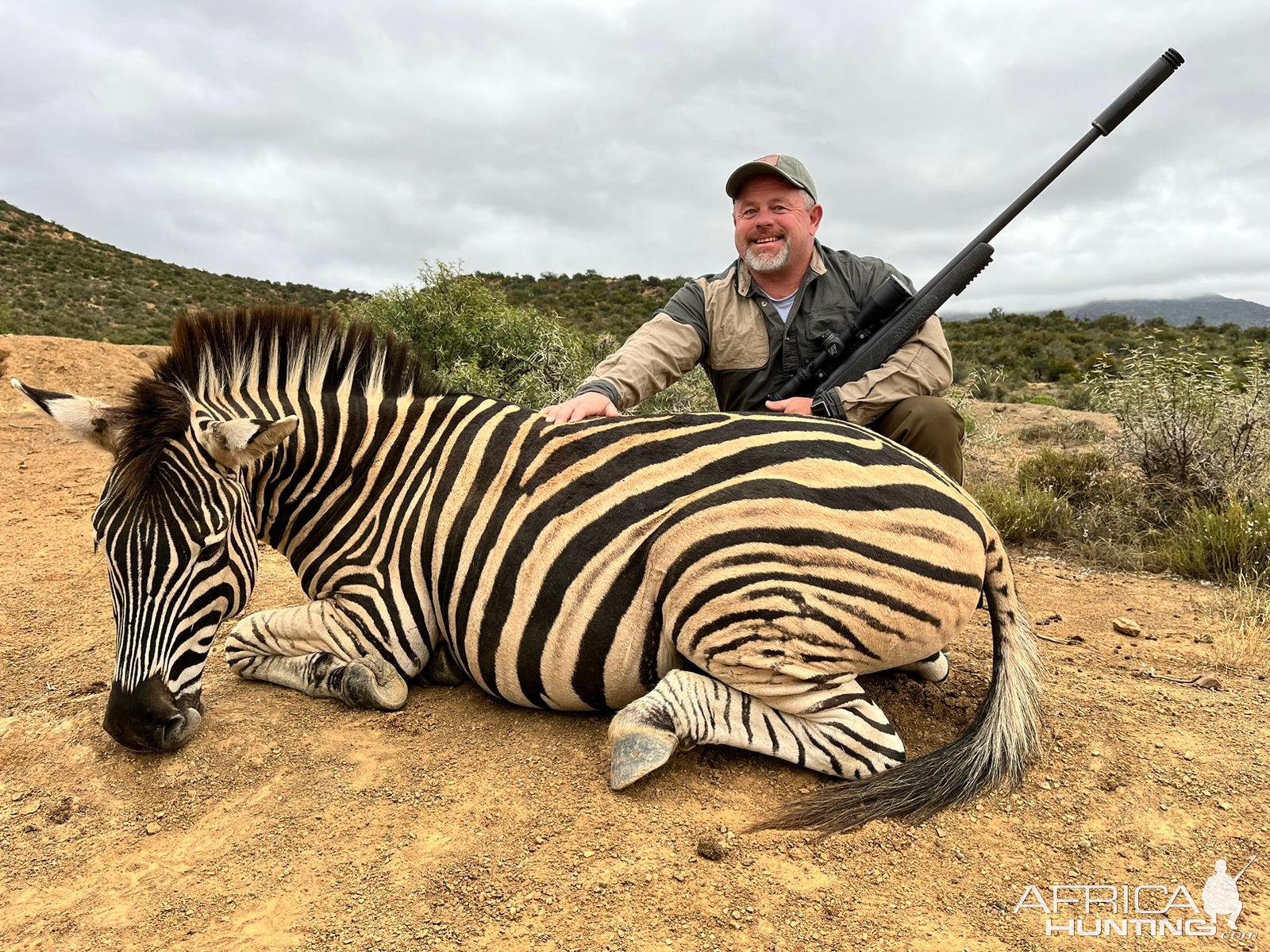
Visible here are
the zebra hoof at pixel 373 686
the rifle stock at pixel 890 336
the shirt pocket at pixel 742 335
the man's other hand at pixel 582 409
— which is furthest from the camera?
the shirt pocket at pixel 742 335

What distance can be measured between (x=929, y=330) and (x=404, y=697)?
11.8 ft

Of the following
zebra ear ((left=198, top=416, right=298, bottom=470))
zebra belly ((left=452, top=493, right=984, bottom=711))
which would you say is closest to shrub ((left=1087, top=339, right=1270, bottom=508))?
zebra belly ((left=452, top=493, right=984, bottom=711))

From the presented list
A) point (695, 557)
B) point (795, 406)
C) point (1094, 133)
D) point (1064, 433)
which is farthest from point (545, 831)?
point (1064, 433)

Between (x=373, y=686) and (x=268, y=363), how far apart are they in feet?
5.09

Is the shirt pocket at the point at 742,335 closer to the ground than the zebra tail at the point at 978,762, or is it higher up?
higher up

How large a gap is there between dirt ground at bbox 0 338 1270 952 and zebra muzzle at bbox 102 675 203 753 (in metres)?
0.14

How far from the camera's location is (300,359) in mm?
3412

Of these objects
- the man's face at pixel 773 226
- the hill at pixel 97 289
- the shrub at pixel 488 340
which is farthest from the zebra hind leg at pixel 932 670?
the hill at pixel 97 289

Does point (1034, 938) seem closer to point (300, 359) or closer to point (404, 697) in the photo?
point (404, 697)

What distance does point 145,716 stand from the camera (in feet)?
8.80

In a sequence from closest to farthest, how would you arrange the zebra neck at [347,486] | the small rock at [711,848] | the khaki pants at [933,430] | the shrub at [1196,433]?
the small rock at [711,848] → the zebra neck at [347,486] → the khaki pants at [933,430] → the shrub at [1196,433]

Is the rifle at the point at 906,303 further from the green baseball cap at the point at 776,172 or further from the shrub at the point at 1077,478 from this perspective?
the shrub at the point at 1077,478

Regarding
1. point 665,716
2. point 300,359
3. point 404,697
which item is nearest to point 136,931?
point 404,697

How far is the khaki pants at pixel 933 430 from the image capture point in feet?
13.6
